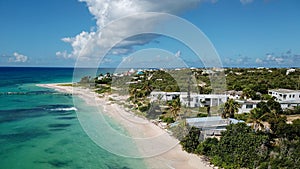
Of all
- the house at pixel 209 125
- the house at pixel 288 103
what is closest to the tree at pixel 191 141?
the house at pixel 209 125

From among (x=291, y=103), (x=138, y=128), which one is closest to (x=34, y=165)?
(x=138, y=128)

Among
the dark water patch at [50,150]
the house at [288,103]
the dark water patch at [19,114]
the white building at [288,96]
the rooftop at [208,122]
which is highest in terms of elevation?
the white building at [288,96]

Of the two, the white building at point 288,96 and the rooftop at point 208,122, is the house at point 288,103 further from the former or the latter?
the rooftop at point 208,122

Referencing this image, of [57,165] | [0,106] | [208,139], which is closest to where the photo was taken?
[57,165]

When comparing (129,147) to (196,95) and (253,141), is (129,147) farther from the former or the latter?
(196,95)

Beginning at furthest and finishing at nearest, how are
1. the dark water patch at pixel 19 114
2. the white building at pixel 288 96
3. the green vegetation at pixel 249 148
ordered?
1. the white building at pixel 288 96
2. the dark water patch at pixel 19 114
3. the green vegetation at pixel 249 148

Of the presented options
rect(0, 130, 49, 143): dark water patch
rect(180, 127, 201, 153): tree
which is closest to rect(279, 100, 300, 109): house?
rect(180, 127, 201, 153): tree

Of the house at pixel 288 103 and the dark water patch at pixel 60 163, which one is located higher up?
the house at pixel 288 103
